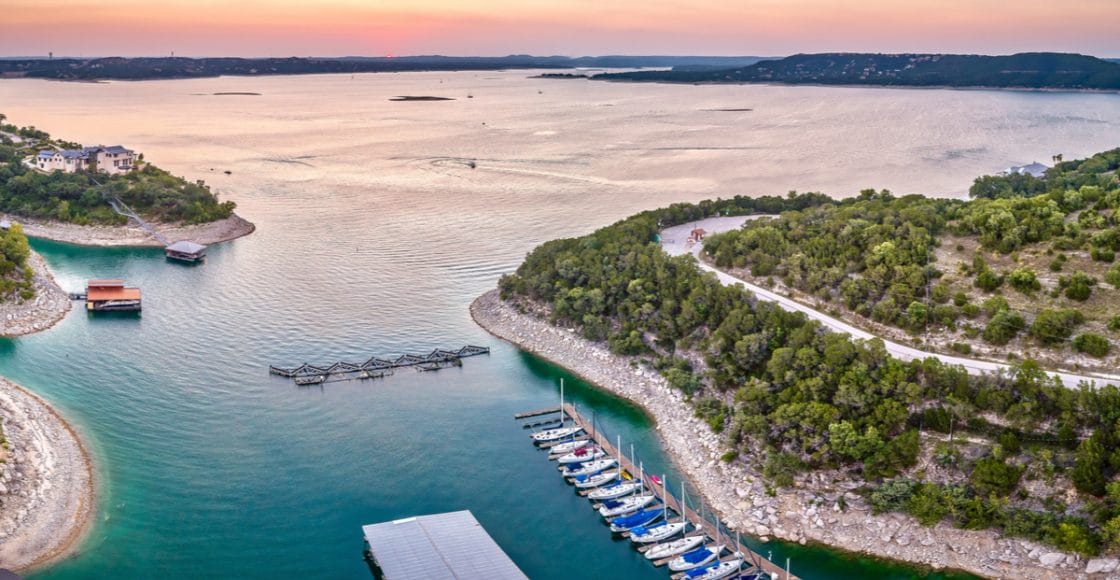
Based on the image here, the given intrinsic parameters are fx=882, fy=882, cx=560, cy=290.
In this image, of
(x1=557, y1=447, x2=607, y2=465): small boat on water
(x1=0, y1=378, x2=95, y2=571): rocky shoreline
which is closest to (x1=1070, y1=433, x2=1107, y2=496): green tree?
(x1=557, y1=447, x2=607, y2=465): small boat on water

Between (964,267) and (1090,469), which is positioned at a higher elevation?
(964,267)

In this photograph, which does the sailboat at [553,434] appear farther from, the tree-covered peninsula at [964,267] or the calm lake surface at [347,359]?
the tree-covered peninsula at [964,267]

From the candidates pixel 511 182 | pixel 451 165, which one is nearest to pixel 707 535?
pixel 511 182

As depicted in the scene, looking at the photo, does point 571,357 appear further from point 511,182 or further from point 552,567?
point 511,182

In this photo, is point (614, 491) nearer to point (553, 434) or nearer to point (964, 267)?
point (553, 434)

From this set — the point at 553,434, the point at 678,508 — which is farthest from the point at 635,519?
the point at 553,434

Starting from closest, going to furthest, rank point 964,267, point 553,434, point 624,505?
point 624,505
point 553,434
point 964,267

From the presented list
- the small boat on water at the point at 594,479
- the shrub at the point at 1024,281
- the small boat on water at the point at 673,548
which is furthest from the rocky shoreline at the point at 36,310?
the shrub at the point at 1024,281
